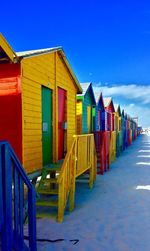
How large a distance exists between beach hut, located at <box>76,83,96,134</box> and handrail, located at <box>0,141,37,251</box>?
962 centimetres

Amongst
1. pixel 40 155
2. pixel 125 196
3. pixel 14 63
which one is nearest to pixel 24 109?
pixel 14 63

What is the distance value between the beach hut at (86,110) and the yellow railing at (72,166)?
154 inches

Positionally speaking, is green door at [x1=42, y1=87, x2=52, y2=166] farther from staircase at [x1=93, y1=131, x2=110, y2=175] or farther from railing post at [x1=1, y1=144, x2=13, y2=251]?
staircase at [x1=93, y1=131, x2=110, y2=175]

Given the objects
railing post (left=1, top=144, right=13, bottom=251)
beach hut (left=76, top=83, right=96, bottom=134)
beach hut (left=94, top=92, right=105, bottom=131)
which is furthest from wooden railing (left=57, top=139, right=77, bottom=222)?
beach hut (left=94, top=92, right=105, bottom=131)

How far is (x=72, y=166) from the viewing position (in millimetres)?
7316

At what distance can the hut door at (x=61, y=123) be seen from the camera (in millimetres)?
9046

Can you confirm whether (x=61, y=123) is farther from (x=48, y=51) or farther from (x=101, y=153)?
(x=101, y=153)

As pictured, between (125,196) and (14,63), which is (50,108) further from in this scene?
(125,196)

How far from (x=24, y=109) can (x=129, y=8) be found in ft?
36.8

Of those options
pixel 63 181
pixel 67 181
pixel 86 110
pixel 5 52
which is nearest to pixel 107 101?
pixel 86 110

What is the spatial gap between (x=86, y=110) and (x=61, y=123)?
575 cm

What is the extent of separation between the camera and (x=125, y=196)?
822cm

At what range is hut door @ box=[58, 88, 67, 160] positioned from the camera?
905 centimetres

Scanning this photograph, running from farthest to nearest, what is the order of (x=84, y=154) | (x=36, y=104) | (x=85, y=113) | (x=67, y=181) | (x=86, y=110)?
(x=86, y=110) < (x=85, y=113) < (x=84, y=154) < (x=36, y=104) < (x=67, y=181)
